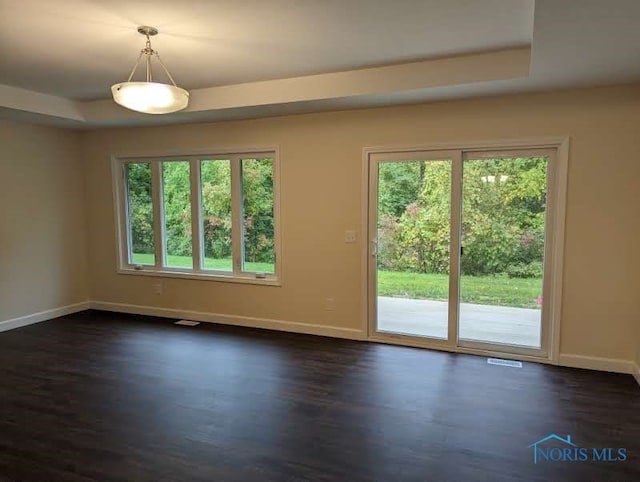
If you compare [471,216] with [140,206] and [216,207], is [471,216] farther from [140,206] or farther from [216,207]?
[140,206]

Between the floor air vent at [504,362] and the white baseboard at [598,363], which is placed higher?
the white baseboard at [598,363]

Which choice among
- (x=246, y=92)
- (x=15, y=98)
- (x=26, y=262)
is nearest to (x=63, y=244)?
(x=26, y=262)

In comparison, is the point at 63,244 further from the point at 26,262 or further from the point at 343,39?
the point at 343,39

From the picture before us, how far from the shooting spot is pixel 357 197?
4.42 m

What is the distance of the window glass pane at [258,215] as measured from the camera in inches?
193

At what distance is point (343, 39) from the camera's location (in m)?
2.96

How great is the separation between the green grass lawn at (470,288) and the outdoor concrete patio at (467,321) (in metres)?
0.06

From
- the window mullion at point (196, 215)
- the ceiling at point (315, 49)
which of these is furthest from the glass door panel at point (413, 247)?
the window mullion at point (196, 215)

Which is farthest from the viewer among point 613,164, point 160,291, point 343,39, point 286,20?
point 160,291

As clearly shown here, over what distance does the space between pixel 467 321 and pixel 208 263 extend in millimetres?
3170

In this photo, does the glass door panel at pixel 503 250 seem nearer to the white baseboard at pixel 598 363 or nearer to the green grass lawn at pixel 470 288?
the green grass lawn at pixel 470 288

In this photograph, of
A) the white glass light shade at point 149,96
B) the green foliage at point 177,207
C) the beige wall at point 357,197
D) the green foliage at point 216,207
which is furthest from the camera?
the green foliage at point 177,207

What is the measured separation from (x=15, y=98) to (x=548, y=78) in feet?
16.2

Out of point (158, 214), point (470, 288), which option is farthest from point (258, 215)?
point (470, 288)
